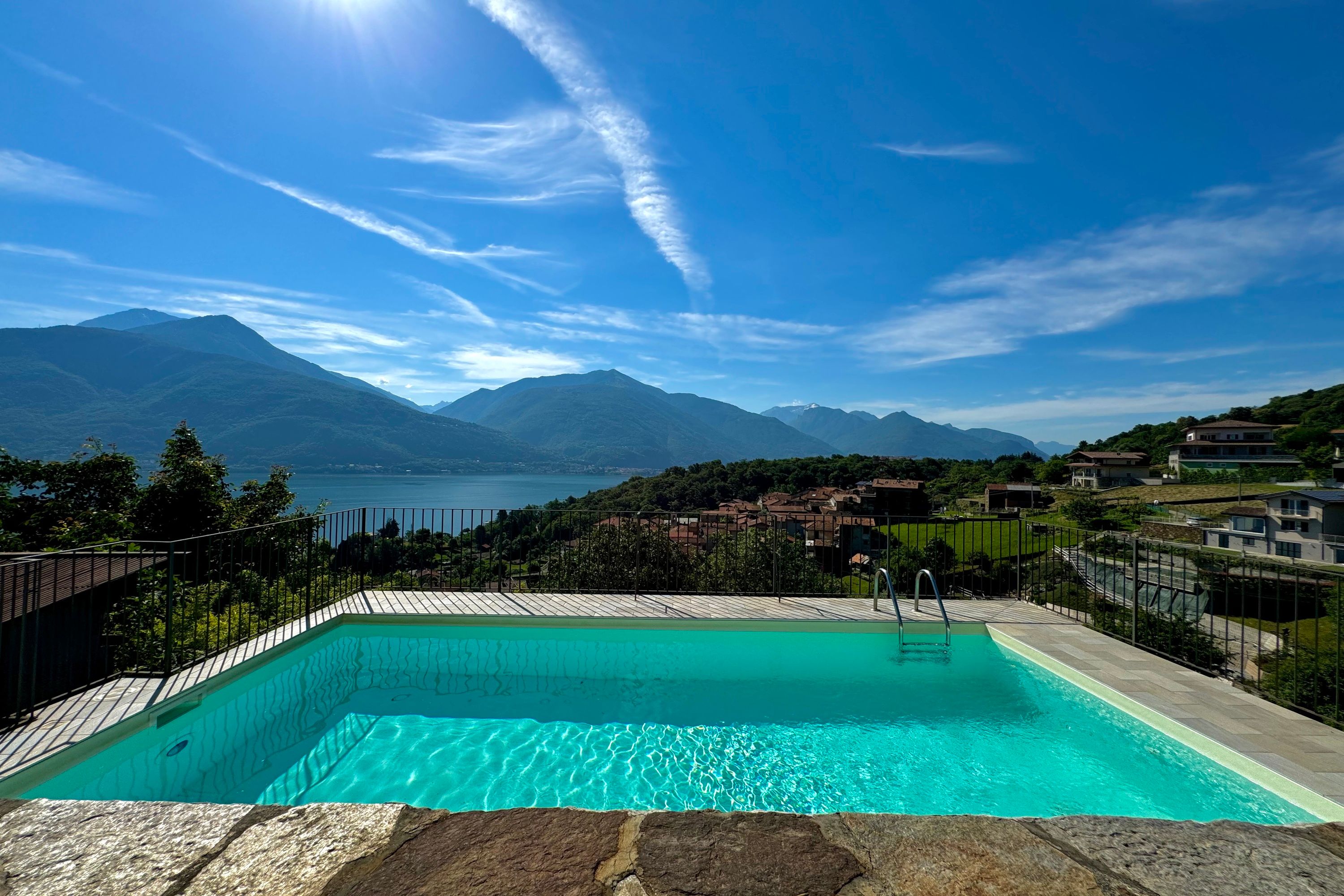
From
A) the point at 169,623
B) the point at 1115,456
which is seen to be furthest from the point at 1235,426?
the point at 169,623

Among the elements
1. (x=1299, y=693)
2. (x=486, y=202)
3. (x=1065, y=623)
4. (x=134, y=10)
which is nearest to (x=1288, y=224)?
(x=1065, y=623)

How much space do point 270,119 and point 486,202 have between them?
4.31 meters

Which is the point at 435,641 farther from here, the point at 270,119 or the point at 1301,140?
the point at 1301,140

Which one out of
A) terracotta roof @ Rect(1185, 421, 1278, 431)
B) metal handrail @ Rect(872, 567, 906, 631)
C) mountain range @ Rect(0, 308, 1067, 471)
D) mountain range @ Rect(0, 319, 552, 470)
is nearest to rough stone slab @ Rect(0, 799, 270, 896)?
metal handrail @ Rect(872, 567, 906, 631)

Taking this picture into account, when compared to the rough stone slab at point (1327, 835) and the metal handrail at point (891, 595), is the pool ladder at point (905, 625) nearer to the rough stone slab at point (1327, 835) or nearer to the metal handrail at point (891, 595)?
the metal handrail at point (891, 595)

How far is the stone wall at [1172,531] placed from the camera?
136 ft

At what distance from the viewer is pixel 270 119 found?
30.8 feet

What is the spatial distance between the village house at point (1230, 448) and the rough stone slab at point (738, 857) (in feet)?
265

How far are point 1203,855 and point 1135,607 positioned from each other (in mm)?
5333

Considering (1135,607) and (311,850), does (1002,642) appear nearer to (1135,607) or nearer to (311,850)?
(1135,607)

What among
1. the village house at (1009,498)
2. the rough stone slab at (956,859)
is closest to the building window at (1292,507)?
the village house at (1009,498)

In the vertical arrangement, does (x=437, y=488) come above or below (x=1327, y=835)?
below

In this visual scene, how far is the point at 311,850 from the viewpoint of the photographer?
4.27 feet

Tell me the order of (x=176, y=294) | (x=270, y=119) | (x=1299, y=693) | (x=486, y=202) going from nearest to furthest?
(x=1299, y=693) < (x=270, y=119) < (x=486, y=202) < (x=176, y=294)
